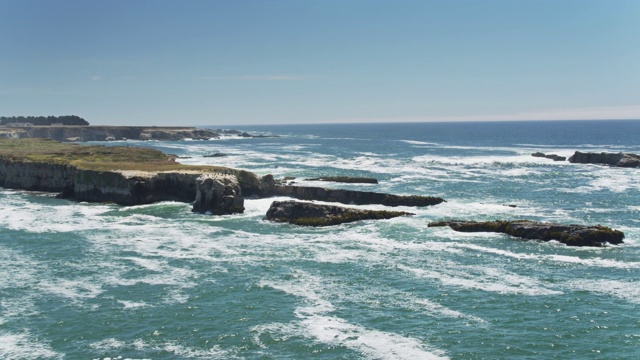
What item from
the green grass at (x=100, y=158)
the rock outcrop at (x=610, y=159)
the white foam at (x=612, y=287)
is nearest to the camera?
the white foam at (x=612, y=287)

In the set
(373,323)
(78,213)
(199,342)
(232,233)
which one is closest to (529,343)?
(373,323)

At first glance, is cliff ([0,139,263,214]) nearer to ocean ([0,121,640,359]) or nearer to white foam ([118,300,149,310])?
ocean ([0,121,640,359])

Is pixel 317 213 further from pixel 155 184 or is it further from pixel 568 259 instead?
pixel 155 184

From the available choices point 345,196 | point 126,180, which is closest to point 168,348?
point 345,196

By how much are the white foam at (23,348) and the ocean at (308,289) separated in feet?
0.31

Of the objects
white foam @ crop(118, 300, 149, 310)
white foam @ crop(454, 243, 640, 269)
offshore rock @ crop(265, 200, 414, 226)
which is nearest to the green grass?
offshore rock @ crop(265, 200, 414, 226)

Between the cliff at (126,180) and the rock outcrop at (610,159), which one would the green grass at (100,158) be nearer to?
the cliff at (126,180)

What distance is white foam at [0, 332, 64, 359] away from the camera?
25219mm

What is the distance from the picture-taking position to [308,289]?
34.0m

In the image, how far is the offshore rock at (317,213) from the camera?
54.7 metres

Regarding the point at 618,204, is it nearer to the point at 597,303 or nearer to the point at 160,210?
the point at 597,303

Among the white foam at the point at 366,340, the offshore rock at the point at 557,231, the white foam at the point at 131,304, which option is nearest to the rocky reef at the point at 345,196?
the offshore rock at the point at 557,231

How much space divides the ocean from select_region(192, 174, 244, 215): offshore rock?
1.95 metres

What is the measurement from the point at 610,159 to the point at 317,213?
81134 millimetres
